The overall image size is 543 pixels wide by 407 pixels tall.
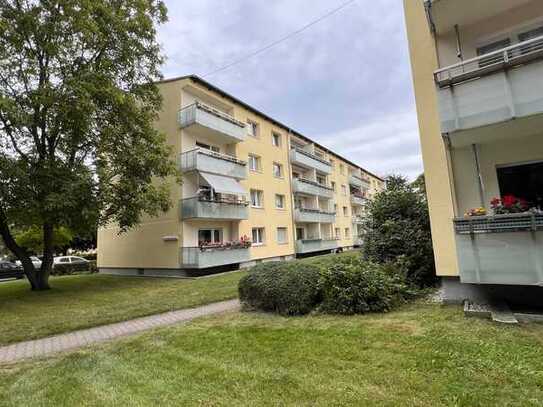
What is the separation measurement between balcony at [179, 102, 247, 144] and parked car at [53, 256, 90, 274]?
1780cm

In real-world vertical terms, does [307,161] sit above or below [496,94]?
above

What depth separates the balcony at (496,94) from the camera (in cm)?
652

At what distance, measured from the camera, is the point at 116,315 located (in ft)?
31.2

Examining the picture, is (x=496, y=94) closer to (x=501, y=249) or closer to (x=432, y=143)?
(x=432, y=143)

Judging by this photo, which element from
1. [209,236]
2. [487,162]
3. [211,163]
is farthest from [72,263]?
[487,162]

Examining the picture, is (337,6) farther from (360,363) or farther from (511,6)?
(360,363)

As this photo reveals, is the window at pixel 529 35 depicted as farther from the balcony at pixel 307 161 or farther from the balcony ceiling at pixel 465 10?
the balcony at pixel 307 161

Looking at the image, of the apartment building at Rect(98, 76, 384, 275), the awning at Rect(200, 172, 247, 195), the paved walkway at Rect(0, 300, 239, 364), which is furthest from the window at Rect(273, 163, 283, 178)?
the paved walkway at Rect(0, 300, 239, 364)

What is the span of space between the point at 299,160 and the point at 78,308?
25.6 m

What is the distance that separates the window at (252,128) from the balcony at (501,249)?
2299cm

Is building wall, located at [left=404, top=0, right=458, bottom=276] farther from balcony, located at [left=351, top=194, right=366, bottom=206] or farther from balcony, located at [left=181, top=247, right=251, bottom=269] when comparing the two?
balcony, located at [left=351, top=194, right=366, bottom=206]

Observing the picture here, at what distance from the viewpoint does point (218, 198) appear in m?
22.7

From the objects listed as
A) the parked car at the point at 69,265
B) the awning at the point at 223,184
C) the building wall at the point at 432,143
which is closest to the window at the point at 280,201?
the awning at the point at 223,184

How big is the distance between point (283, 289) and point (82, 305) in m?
8.22
